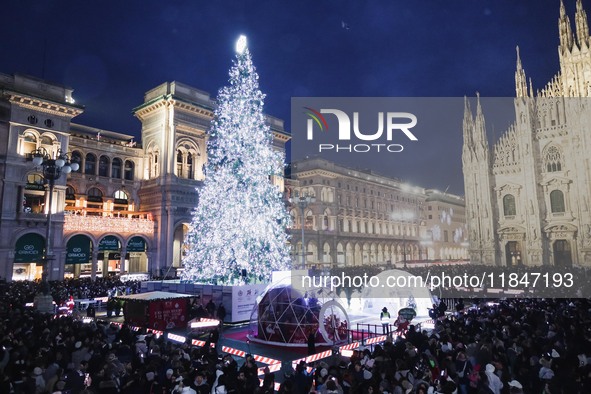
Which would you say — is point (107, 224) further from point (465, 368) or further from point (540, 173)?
point (540, 173)

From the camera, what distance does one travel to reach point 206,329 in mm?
16984

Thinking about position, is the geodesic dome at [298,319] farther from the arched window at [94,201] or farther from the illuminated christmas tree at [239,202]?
the arched window at [94,201]

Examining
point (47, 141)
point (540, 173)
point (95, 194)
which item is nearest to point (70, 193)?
point (95, 194)

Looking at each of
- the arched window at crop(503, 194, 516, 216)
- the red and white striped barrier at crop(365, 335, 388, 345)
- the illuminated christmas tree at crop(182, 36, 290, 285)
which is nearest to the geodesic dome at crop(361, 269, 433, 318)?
the red and white striped barrier at crop(365, 335, 388, 345)

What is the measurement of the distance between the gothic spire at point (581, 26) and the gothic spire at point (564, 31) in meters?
0.74

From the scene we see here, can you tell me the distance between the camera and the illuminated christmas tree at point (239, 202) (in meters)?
21.0

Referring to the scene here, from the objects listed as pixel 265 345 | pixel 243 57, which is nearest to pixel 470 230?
pixel 243 57

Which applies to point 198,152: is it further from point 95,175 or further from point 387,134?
point 387,134

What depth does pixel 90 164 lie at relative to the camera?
3984cm

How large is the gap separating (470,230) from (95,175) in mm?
39679

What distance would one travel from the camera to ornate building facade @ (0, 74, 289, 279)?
1255 inches

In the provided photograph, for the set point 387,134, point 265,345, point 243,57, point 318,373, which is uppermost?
point 243,57

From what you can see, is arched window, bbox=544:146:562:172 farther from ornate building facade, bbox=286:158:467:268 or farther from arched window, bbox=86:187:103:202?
arched window, bbox=86:187:103:202

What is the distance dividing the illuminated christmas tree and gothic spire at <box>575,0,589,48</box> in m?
39.1
